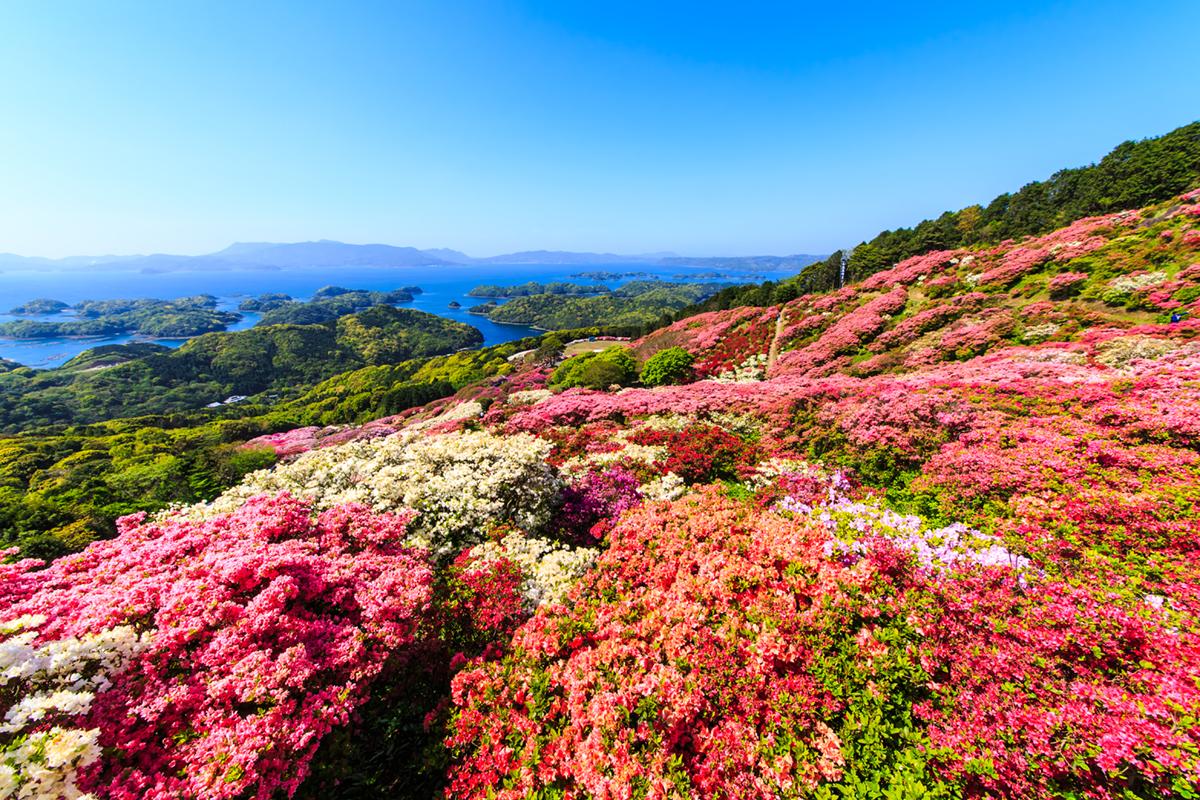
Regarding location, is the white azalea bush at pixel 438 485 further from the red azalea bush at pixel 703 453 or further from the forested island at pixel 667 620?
the red azalea bush at pixel 703 453

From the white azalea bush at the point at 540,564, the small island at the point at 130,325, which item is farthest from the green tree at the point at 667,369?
the small island at the point at 130,325

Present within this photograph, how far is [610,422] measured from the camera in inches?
624

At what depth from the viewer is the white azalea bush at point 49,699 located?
3.02 m

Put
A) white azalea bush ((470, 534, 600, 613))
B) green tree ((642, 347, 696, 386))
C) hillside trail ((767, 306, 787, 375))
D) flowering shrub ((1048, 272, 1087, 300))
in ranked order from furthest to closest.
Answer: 1. hillside trail ((767, 306, 787, 375))
2. green tree ((642, 347, 696, 386))
3. flowering shrub ((1048, 272, 1087, 300))
4. white azalea bush ((470, 534, 600, 613))

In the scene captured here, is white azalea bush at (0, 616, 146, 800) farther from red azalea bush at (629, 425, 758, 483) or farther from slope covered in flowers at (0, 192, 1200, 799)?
red azalea bush at (629, 425, 758, 483)

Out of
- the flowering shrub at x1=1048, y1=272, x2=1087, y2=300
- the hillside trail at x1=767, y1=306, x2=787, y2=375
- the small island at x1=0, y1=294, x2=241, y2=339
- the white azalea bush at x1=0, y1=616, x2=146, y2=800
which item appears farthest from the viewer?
the small island at x1=0, y1=294, x2=241, y2=339

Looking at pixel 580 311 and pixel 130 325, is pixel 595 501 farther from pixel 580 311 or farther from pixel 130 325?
pixel 130 325

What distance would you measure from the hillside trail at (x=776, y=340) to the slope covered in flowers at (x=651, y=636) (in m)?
19.1

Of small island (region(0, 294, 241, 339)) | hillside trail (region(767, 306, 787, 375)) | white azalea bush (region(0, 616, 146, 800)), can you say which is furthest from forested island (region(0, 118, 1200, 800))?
small island (region(0, 294, 241, 339))

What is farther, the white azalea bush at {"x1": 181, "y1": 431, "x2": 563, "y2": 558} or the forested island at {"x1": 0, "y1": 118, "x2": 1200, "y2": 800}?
the white azalea bush at {"x1": 181, "y1": 431, "x2": 563, "y2": 558}

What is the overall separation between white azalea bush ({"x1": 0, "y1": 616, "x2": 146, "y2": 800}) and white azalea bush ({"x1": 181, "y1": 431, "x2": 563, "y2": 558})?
3456mm

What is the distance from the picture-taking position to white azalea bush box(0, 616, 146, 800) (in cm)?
302

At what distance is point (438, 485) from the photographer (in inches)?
324

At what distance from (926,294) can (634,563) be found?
30905mm
